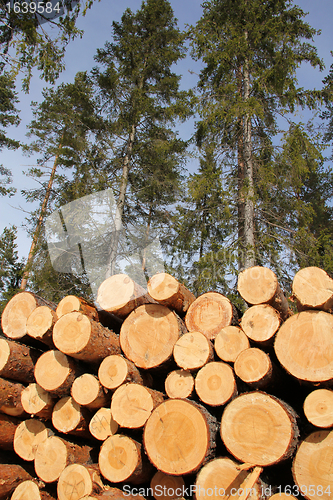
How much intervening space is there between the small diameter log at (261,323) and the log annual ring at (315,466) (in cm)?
86

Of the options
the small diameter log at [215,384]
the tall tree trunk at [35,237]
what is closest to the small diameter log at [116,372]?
the small diameter log at [215,384]

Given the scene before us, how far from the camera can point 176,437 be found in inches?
102

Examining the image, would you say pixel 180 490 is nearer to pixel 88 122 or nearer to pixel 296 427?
pixel 296 427

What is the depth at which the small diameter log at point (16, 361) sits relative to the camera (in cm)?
337

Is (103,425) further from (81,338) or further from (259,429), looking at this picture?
(259,429)

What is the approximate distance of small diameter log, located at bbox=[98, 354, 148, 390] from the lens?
10.1 ft

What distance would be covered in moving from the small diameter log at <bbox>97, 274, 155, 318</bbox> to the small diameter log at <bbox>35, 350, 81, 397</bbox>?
71cm

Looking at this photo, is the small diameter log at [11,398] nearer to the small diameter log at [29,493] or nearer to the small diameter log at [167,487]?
the small diameter log at [29,493]

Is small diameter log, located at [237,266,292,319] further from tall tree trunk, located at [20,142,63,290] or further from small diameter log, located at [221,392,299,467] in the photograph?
tall tree trunk, located at [20,142,63,290]

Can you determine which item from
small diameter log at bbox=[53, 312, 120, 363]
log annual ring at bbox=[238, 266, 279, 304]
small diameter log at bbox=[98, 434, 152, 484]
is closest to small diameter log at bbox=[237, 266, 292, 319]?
log annual ring at bbox=[238, 266, 279, 304]

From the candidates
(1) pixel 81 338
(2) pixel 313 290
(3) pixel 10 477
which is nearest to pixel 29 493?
(3) pixel 10 477

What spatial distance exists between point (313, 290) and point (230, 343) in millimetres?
968

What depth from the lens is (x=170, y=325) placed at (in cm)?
339

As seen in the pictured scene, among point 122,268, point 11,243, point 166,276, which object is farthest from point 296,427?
point 11,243
